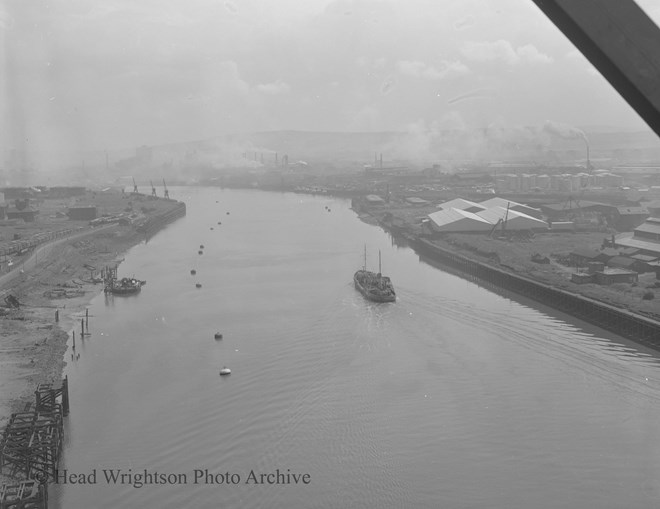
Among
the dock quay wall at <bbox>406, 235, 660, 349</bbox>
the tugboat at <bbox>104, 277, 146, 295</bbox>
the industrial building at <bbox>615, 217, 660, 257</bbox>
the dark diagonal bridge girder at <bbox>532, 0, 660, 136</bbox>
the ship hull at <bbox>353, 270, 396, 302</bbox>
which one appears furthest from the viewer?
the industrial building at <bbox>615, 217, 660, 257</bbox>

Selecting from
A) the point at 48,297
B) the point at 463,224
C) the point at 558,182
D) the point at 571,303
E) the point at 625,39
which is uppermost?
the point at 625,39

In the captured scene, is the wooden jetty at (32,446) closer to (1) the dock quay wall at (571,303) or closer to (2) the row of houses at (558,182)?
(1) the dock quay wall at (571,303)

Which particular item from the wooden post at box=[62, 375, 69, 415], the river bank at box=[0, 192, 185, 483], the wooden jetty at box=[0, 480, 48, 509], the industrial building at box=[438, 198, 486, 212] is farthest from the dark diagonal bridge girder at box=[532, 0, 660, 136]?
the industrial building at box=[438, 198, 486, 212]

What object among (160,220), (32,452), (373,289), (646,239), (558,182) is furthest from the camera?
(558,182)

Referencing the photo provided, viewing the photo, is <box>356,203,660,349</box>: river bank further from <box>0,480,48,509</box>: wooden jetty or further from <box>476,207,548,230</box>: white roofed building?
<box>0,480,48,509</box>: wooden jetty

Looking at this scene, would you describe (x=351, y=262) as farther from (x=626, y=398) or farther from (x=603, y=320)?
(x=626, y=398)

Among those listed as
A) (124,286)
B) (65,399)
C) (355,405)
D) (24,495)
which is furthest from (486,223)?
(24,495)

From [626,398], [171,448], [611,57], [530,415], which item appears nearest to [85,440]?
[171,448]

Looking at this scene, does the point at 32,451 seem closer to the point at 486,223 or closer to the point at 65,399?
the point at 65,399
